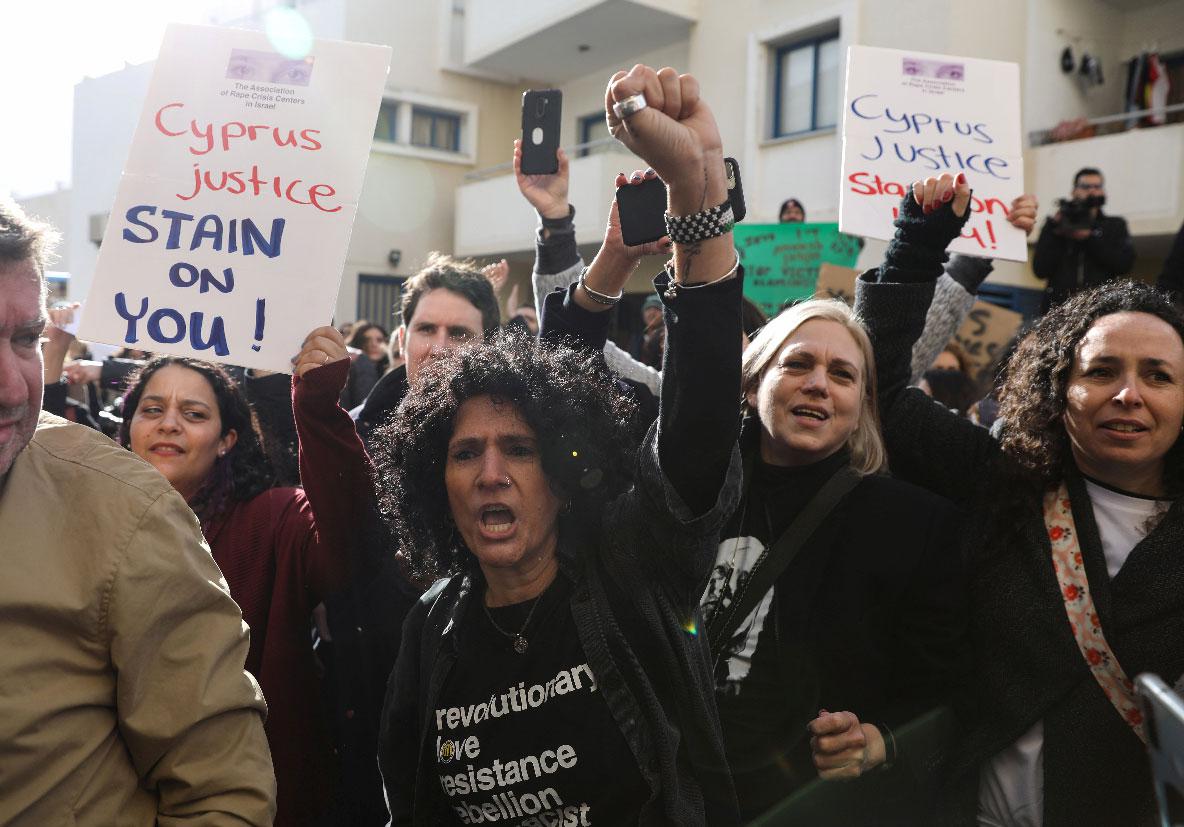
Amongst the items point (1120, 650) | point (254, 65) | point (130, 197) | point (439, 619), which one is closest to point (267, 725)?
point (439, 619)

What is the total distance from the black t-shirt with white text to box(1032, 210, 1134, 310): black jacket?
15.0 feet

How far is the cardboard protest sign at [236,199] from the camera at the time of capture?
2.43 m

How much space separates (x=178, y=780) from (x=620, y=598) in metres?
0.76

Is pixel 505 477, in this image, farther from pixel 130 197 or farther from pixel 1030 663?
pixel 130 197

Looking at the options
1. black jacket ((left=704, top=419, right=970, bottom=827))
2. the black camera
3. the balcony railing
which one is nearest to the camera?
black jacket ((left=704, top=419, right=970, bottom=827))

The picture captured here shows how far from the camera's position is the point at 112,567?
4.40 feet

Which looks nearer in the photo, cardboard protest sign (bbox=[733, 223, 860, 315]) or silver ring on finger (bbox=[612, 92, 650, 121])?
silver ring on finger (bbox=[612, 92, 650, 121])

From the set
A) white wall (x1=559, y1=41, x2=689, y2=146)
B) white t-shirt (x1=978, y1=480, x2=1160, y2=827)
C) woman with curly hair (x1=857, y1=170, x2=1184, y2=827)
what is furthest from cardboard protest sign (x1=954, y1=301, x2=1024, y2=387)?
white wall (x1=559, y1=41, x2=689, y2=146)

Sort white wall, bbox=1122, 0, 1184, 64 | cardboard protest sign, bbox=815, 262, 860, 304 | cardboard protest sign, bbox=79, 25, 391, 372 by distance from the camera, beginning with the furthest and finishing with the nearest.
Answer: white wall, bbox=1122, 0, 1184, 64 → cardboard protest sign, bbox=815, 262, 860, 304 → cardboard protest sign, bbox=79, 25, 391, 372

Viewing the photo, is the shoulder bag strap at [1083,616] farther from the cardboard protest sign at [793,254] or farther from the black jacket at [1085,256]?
the black jacket at [1085,256]

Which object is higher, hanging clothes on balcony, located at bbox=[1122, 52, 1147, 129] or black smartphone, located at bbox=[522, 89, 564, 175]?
hanging clothes on balcony, located at bbox=[1122, 52, 1147, 129]

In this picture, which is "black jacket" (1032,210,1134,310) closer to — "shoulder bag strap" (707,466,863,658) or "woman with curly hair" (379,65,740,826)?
"shoulder bag strap" (707,466,863,658)

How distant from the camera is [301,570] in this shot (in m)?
2.43

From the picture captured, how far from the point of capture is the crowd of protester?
1389 millimetres
